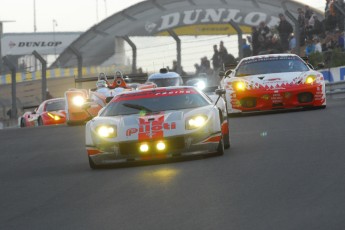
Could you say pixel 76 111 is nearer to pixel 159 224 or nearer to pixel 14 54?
pixel 159 224

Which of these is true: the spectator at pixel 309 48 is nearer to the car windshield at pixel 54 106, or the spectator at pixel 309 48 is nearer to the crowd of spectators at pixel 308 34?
the crowd of spectators at pixel 308 34

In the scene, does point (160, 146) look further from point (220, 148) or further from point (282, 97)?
point (282, 97)

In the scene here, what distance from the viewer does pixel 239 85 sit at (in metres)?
20.0

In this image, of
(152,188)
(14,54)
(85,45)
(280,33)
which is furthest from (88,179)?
(14,54)

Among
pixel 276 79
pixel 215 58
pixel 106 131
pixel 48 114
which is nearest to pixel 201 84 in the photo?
pixel 215 58

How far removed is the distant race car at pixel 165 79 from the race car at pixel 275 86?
8.49 metres

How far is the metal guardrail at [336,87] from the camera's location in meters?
26.8

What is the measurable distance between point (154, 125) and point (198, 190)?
301cm

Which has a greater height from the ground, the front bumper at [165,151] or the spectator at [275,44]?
the spectator at [275,44]

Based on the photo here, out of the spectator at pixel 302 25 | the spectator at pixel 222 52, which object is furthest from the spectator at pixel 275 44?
the spectator at pixel 222 52

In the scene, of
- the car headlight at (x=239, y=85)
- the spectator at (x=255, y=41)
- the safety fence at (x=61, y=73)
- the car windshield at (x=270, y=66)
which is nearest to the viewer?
the car headlight at (x=239, y=85)

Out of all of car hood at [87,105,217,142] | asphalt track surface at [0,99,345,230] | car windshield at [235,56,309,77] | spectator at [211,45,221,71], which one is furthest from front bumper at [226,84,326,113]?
spectator at [211,45,221,71]

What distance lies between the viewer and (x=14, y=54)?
294ft

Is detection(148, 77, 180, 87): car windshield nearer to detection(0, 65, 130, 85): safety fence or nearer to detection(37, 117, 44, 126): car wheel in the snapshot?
detection(37, 117, 44, 126): car wheel
